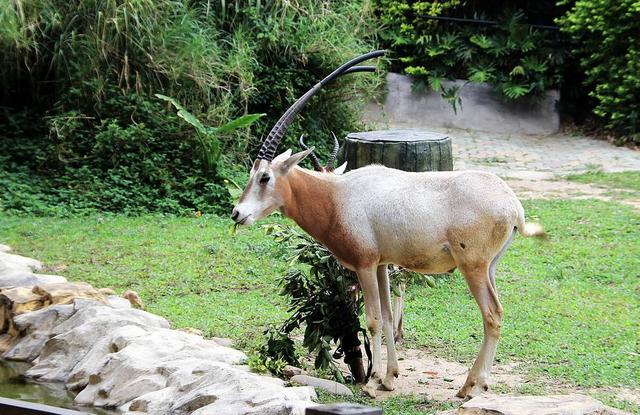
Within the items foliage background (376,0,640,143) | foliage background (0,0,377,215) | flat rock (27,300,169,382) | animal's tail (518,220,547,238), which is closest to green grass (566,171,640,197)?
foliage background (376,0,640,143)

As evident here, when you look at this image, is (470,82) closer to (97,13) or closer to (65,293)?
(97,13)

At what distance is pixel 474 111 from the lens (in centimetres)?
1844

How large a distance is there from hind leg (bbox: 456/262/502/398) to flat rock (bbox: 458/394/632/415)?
49.5 inches

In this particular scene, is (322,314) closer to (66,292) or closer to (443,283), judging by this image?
(66,292)

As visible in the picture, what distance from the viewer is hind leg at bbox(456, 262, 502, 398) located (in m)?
6.49

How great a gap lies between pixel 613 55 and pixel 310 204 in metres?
12.0

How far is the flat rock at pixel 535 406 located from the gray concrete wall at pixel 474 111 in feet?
43.2

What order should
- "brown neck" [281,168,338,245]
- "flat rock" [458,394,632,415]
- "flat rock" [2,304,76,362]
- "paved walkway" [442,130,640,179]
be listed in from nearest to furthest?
Answer: "flat rock" [458,394,632,415] < "brown neck" [281,168,338,245] < "flat rock" [2,304,76,362] < "paved walkway" [442,130,640,179]

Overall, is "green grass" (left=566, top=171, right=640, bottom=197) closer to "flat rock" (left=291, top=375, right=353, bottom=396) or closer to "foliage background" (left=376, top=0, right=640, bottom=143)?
"foliage background" (left=376, top=0, right=640, bottom=143)

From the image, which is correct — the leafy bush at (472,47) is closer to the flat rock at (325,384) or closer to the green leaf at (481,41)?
the green leaf at (481,41)

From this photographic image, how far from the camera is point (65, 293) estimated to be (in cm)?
796

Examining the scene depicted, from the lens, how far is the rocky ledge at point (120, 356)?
5.56 metres

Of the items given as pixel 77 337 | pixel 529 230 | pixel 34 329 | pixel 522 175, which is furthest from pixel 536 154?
pixel 77 337

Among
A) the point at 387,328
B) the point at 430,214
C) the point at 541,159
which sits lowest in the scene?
the point at 541,159
